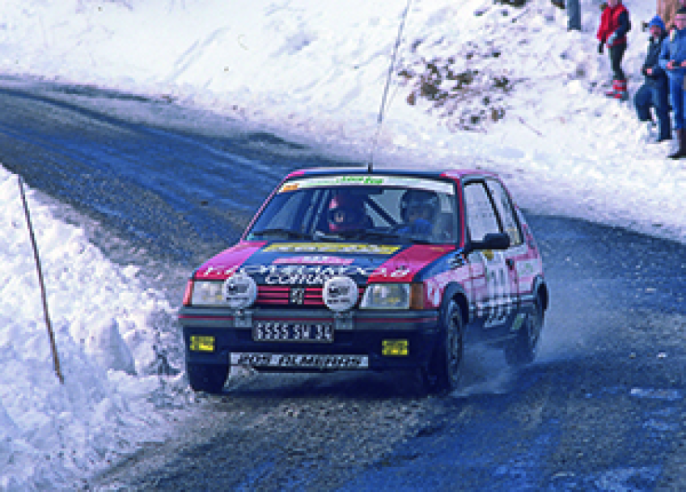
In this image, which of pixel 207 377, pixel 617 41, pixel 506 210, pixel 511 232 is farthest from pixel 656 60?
pixel 207 377

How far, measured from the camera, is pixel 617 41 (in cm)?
1828

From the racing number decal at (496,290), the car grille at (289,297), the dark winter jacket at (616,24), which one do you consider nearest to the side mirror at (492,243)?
the racing number decal at (496,290)

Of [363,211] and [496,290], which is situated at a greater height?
[363,211]

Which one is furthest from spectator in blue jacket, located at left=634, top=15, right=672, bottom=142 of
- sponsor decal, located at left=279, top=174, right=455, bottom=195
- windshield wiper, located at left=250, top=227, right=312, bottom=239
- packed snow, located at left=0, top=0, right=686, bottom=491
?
windshield wiper, located at left=250, top=227, right=312, bottom=239

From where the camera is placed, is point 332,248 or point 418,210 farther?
point 418,210

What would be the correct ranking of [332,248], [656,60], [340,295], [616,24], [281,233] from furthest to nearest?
1. [616,24]
2. [656,60]
3. [281,233]
4. [332,248]
5. [340,295]

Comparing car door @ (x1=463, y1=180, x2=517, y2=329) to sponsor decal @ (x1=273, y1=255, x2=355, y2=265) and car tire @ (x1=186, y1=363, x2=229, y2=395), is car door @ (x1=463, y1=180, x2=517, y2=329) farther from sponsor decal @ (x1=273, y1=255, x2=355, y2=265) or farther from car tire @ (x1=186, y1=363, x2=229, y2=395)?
car tire @ (x1=186, y1=363, x2=229, y2=395)

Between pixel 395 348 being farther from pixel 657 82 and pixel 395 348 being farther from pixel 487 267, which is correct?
pixel 657 82

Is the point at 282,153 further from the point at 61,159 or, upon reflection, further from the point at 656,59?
the point at 656,59

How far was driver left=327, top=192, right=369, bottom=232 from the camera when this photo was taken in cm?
671

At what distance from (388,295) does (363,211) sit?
123 cm

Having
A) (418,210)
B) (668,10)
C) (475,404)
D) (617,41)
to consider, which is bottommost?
(475,404)

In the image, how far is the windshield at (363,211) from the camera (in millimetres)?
6637

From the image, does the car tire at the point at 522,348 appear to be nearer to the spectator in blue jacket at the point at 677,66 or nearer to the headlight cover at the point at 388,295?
the headlight cover at the point at 388,295
